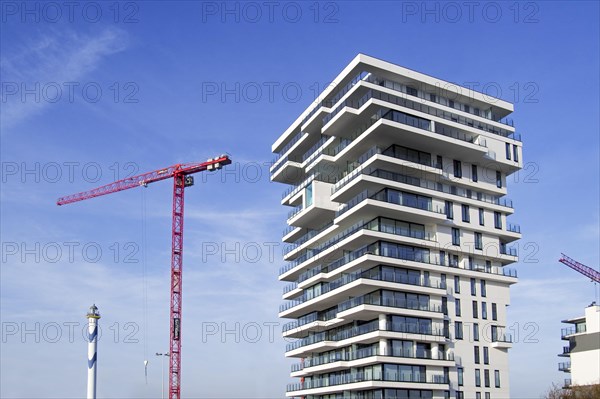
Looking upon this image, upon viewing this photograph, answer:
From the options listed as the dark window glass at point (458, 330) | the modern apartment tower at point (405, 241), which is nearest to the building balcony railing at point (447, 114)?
the modern apartment tower at point (405, 241)

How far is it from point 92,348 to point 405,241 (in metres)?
37.7

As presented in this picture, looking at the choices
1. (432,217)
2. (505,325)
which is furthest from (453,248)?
(505,325)

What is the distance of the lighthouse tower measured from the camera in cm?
8838

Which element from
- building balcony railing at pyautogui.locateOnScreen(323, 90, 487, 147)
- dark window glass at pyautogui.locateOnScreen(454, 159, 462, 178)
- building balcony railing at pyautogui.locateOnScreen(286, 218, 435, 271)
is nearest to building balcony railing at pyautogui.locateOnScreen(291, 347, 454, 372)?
building balcony railing at pyautogui.locateOnScreen(286, 218, 435, 271)

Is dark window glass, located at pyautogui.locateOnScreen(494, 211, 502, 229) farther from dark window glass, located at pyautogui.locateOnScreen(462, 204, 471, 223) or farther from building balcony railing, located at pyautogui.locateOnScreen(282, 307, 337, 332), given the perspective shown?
building balcony railing, located at pyautogui.locateOnScreen(282, 307, 337, 332)

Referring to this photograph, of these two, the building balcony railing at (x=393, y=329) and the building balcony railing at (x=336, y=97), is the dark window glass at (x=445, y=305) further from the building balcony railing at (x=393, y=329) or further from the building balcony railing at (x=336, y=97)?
the building balcony railing at (x=336, y=97)

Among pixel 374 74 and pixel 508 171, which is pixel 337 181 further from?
pixel 508 171

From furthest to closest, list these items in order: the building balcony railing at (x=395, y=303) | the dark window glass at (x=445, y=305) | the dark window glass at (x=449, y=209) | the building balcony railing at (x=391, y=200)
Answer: the dark window glass at (x=449, y=209)
the dark window glass at (x=445, y=305)
the building balcony railing at (x=391, y=200)
the building balcony railing at (x=395, y=303)

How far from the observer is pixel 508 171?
97.2m

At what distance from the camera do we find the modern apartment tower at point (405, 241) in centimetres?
8469

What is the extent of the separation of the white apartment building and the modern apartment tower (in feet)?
94.9

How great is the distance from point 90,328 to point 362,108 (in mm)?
40546

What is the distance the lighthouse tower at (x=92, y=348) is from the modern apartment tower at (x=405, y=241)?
82.2 ft

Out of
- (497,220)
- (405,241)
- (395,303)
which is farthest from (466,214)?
(395,303)
